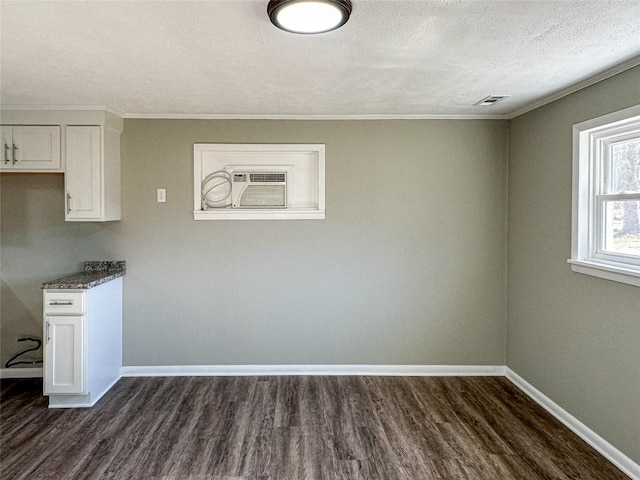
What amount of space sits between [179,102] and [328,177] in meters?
1.39

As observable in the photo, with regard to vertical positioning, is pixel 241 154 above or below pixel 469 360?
above

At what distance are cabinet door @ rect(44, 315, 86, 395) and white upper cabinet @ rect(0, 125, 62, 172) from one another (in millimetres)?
1278

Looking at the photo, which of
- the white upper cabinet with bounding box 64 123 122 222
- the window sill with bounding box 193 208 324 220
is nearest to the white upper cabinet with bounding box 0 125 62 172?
the white upper cabinet with bounding box 64 123 122 222

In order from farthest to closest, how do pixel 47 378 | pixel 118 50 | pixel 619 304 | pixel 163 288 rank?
pixel 163 288 < pixel 47 378 < pixel 619 304 < pixel 118 50

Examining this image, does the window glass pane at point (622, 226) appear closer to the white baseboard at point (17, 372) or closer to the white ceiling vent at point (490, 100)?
the white ceiling vent at point (490, 100)

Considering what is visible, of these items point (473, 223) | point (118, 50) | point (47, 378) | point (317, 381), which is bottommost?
point (317, 381)

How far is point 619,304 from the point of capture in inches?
94.4

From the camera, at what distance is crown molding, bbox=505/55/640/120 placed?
228cm

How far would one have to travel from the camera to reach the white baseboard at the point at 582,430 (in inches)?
90.7

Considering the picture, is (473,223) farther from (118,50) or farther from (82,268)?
(82,268)

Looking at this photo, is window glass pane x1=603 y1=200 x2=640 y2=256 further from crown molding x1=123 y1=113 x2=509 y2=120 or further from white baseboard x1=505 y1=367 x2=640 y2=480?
crown molding x1=123 y1=113 x2=509 y2=120

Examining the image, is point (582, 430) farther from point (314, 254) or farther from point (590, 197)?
point (314, 254)

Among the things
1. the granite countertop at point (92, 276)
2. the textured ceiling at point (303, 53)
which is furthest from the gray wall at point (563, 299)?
the granite countertop at point (92, 276)

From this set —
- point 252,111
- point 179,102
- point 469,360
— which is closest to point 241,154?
point 252,111
